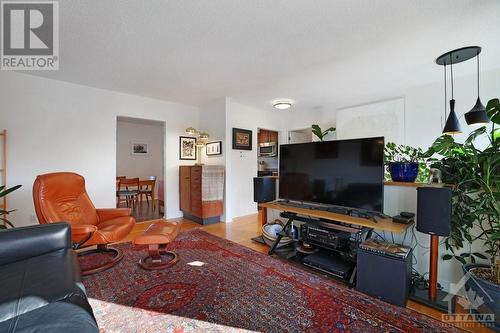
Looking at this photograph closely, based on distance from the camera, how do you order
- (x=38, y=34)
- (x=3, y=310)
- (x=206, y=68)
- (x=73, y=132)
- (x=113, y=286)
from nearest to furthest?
(x=3, y=310) → (x=113, y=286) → (x=38, y=34) → (x=206, y=68) → (x=73, y=132)

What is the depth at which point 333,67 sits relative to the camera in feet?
9.66

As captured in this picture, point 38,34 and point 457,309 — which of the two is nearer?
point 457,309

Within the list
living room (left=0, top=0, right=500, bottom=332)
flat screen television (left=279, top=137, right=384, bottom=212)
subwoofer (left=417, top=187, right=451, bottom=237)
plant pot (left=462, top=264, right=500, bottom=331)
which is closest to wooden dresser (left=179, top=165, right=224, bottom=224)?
living room (left=0, top=0, right=500, bottom=332)

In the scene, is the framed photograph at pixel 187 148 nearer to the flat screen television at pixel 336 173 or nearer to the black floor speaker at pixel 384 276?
the flat screen television at pixel 336 173

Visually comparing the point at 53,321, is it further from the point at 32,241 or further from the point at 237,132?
the point at 237,132

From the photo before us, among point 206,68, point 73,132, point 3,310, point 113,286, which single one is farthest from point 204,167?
point 3,310

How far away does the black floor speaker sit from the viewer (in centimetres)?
171

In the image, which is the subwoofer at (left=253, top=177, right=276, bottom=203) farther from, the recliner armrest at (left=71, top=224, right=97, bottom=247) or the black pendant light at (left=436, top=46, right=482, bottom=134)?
the black pendant light at (left=436, top=46, right=482, bottom=134)

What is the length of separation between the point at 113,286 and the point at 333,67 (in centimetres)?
340

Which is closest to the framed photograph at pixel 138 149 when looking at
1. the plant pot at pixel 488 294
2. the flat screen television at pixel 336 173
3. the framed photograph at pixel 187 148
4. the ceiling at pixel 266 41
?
the framed photograph at pixel 187 148

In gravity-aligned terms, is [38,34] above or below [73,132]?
above

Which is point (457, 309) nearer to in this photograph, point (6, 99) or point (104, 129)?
point (104, 129)

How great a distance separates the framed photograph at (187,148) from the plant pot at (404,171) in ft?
12.4

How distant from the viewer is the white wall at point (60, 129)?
3.06 metres
